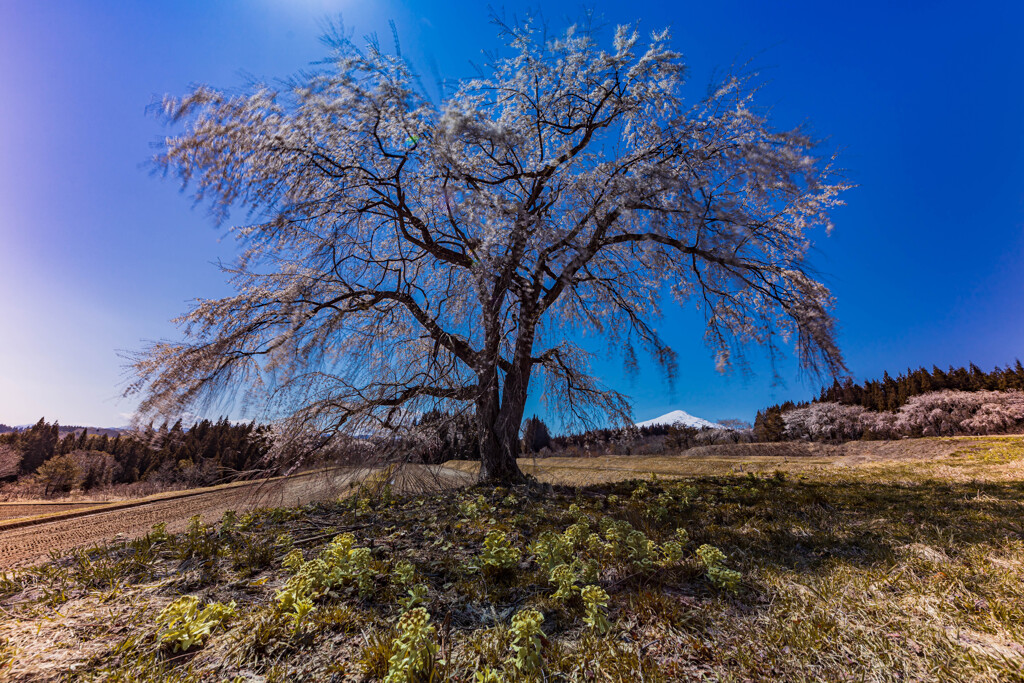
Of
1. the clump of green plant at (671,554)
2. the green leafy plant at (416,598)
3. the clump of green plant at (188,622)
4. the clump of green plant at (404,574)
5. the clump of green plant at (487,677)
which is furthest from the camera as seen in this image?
the clump of green plant at (671,554)

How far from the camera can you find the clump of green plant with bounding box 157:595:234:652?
2.03 metres

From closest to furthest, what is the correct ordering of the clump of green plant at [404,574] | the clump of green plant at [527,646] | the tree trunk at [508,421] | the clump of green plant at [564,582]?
the clump of green plant at [527,646] < the clump of green plant at [564,582] < the clump of green plant at [404,574] < the tree trunk at [508,421]

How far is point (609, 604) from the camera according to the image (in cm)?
236

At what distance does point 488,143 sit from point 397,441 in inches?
183

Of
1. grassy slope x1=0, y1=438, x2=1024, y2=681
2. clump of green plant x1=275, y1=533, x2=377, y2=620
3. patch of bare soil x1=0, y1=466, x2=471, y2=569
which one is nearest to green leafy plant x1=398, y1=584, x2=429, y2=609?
grassy slope x1=0, y1=438, x2=1024, y2=681

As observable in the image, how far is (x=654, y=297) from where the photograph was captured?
Answer: 8.65m

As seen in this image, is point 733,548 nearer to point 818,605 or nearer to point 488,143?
point 818,605

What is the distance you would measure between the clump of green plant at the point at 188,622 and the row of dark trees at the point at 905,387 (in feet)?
141

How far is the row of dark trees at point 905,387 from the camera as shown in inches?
1452

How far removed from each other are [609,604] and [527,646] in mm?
840

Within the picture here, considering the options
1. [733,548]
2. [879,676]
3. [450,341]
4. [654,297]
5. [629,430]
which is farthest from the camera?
[654,297]

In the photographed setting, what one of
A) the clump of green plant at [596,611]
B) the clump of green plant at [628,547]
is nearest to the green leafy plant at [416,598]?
the clump of green plant at [596,611]

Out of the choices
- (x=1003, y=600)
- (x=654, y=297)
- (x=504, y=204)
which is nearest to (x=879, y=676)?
(x=1003, y=600)

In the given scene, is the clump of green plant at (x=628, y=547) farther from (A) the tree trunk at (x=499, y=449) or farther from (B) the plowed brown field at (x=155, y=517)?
(B) the plowed brown field at (x=155, y=517)
